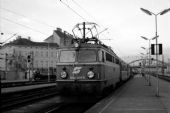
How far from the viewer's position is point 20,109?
583 inches

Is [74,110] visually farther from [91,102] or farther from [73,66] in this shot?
[73,66]

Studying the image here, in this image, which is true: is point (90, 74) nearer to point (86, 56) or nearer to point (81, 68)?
point (81, 68)

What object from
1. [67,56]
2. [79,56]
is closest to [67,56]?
[67,56]

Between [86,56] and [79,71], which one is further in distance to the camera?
[86,56]

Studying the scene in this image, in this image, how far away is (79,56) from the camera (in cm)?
1575

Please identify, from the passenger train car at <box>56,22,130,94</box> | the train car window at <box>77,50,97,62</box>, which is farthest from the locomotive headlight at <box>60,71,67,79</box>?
the train car window at <box>77,50,97,62</box>

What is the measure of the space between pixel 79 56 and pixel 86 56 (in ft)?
1.23

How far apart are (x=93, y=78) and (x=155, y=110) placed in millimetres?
3891

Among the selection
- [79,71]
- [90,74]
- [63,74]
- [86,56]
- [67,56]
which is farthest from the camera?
[67,56]

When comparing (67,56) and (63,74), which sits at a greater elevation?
(67,56)

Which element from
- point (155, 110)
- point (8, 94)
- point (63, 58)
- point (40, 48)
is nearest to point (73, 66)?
point (63, 58)

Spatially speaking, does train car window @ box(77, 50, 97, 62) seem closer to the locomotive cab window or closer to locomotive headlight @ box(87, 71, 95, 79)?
the locomotive cab window

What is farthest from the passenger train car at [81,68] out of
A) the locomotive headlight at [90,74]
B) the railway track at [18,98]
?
the railway track at [18,98]

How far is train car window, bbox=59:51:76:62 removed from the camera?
15758 millimetres
